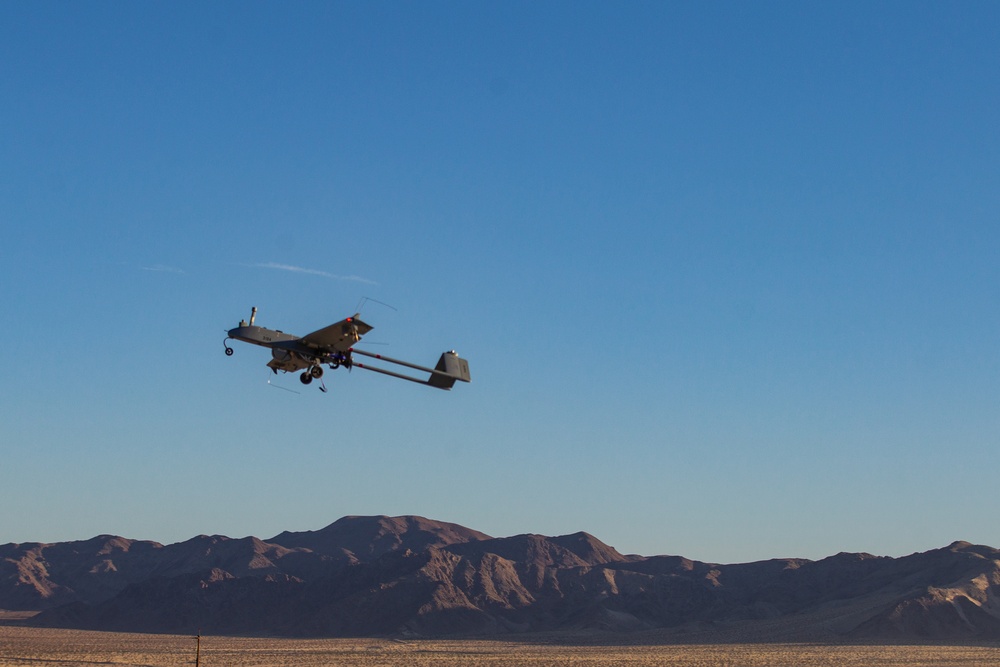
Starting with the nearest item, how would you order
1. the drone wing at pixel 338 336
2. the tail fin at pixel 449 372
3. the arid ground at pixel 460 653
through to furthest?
1. the drone wing at pixel 338 336
2. the tail fin at pixel 449 372
3. the arid ground at pixel 460 653

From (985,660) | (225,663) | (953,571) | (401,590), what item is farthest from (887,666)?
(401,590)

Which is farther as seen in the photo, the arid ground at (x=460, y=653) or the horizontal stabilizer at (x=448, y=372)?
the arid ground at (x=460, y=653)

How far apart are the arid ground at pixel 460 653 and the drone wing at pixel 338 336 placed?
67.4 metres

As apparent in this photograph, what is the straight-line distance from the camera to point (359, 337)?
44.3 metres

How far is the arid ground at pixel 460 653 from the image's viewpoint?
108688 millimetres

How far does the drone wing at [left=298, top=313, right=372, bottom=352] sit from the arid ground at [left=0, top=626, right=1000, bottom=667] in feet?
221

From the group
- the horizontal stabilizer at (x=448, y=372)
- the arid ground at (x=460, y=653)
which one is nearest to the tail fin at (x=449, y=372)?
the horizontal stabilizer at (x=448, y=372)

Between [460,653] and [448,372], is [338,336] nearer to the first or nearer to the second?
[448,372]

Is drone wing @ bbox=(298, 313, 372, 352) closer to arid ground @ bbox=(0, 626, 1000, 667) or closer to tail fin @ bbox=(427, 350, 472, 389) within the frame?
tail fin @ bbox=(427, 350, 472, 389)

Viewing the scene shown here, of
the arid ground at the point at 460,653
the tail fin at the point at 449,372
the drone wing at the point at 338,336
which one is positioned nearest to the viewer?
the drone wing at the point at 338,336

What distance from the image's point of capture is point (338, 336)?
44.1 metres

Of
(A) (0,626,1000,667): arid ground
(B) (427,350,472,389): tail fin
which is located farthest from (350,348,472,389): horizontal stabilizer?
(A) (0,626,1000,667): arid ground

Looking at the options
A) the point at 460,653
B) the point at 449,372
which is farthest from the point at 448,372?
the point at 460,653

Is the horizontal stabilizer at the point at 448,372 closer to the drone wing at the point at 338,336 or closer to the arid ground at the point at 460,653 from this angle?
the drone wing at the point at 338,336
